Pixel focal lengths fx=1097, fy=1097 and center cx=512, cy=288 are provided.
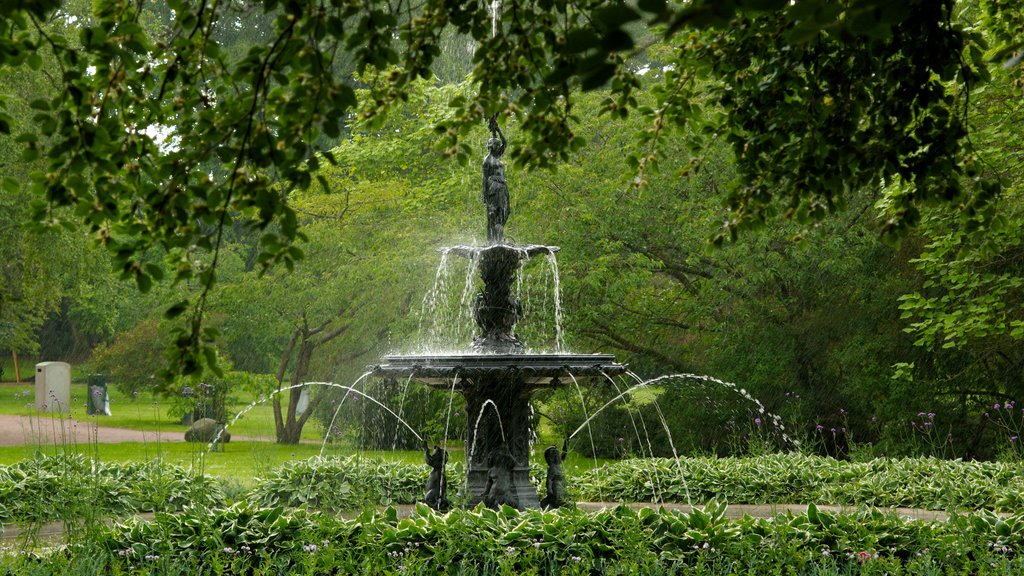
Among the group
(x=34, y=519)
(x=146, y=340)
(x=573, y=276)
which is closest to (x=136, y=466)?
(x=34, y=519)

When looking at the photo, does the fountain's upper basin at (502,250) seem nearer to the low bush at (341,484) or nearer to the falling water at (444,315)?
the low bush at (341,484)

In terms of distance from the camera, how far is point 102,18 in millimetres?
4133

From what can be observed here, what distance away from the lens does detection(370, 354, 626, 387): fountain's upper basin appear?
25.6 ft

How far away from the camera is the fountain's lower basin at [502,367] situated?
781cm

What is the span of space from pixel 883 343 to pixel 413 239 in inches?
323

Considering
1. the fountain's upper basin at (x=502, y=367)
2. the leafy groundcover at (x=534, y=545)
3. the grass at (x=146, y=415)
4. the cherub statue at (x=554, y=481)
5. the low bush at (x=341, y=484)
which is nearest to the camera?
the leafy groundcover at (x=534, y=545)

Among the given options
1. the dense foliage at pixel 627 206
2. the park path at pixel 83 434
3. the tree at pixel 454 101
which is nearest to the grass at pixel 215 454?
the park path at pixel 83 434

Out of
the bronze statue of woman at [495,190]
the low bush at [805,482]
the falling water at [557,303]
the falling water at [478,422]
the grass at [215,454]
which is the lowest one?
the grass at [215,454]

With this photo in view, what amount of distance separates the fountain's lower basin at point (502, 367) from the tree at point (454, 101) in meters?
2.65

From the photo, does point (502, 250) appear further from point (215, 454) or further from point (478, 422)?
point (215, 454)

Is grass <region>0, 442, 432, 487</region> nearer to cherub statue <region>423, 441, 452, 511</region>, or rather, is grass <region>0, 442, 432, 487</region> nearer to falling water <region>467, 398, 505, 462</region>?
cherub statue <region>423, 441, 452, 511</region>

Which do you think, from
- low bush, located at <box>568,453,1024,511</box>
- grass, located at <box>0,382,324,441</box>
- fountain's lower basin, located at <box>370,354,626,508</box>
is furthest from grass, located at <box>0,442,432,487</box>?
fountain's lower basin, located at <box>370,354,626,508</box>

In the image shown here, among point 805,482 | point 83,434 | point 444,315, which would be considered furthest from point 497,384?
point 83,434

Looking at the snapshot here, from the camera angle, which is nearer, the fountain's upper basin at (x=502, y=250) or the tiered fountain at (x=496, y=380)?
the tiered fountain at (x=496, y=380)
